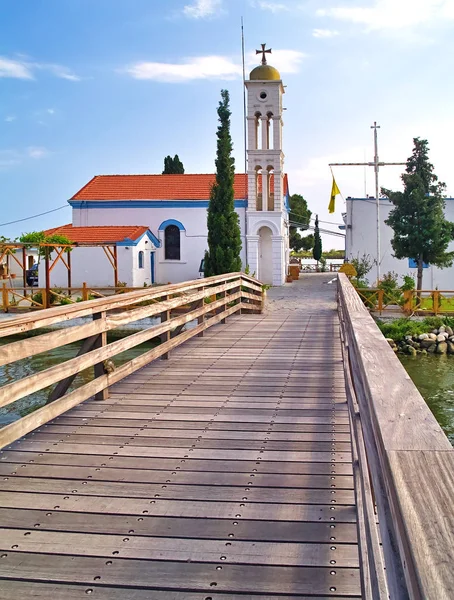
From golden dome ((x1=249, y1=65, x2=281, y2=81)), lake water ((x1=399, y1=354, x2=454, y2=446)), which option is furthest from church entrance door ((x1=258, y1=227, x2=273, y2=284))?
lake water ((x1=399, y1=354, x2=454, y2=446))

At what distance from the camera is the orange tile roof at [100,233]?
3008 cm

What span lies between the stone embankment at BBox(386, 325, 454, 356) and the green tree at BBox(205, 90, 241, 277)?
991 centimetres

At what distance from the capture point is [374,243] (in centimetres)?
3534

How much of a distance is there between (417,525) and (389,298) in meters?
22.6

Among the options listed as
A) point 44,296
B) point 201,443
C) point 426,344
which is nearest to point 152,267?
point 44,296

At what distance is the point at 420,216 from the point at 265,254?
30.6ft

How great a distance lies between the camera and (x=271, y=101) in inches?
1224

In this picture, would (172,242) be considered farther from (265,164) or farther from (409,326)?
(409,326)

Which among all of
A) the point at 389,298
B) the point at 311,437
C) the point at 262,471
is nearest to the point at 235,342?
the point at 311,437

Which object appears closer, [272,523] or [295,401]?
[272,523]

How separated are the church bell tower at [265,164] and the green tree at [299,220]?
745 inches

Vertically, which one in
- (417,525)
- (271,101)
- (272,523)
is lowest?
(272,523)

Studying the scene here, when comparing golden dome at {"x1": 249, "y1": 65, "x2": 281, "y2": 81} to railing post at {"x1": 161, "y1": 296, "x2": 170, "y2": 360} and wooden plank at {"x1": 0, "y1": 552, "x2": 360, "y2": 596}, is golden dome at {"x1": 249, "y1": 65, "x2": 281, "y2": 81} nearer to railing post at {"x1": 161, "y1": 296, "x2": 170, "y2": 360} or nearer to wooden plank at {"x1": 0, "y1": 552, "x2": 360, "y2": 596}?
railing post at {"x1": 161, "y1": 296, "x2": 170, "y2": 360}

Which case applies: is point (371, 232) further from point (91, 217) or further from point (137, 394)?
point (137, 394)
